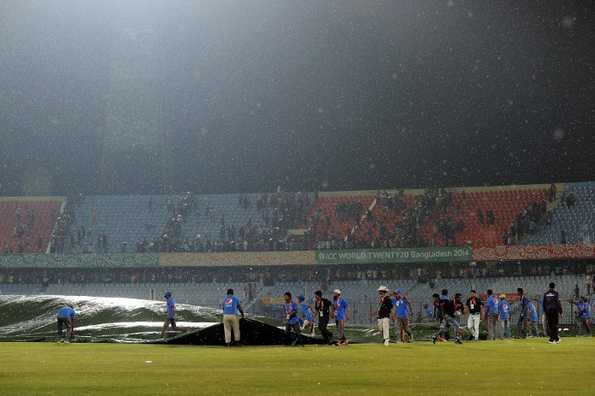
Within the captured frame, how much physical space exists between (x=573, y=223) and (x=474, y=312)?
2686cm

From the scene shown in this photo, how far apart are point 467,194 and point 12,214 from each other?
32.7 m

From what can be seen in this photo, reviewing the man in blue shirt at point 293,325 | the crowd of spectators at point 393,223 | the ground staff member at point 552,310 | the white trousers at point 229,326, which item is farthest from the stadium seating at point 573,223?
the white trousers at point 229,326

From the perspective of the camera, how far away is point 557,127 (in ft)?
200

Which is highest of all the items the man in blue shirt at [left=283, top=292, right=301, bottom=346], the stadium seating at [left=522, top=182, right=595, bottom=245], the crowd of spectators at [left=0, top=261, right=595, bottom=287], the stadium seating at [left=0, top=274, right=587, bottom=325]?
the stadium seating at [left=522, top=182, right=595, bottom=245]

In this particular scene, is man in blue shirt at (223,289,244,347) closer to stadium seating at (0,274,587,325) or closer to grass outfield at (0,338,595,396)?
grass outfield at (0,338,595,396)

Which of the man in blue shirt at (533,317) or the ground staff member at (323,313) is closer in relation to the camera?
the ground staff member at (323,313)

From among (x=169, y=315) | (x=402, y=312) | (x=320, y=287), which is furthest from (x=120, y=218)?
(x=402, y=312)

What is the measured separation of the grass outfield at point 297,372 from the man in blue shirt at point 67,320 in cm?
562

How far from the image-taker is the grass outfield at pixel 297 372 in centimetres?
1312

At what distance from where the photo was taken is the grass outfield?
13125 millimetres

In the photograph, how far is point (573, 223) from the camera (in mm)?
56719

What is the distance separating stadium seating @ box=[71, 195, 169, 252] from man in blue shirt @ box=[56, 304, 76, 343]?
29.8 m

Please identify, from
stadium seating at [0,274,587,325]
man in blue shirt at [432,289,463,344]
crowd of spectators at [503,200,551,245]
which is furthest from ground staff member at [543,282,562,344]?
crowd of spectators at [503,200,551,245]

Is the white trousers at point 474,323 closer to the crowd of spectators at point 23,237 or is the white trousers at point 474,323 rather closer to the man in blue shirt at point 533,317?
the man in blue shirt at point 533,317
